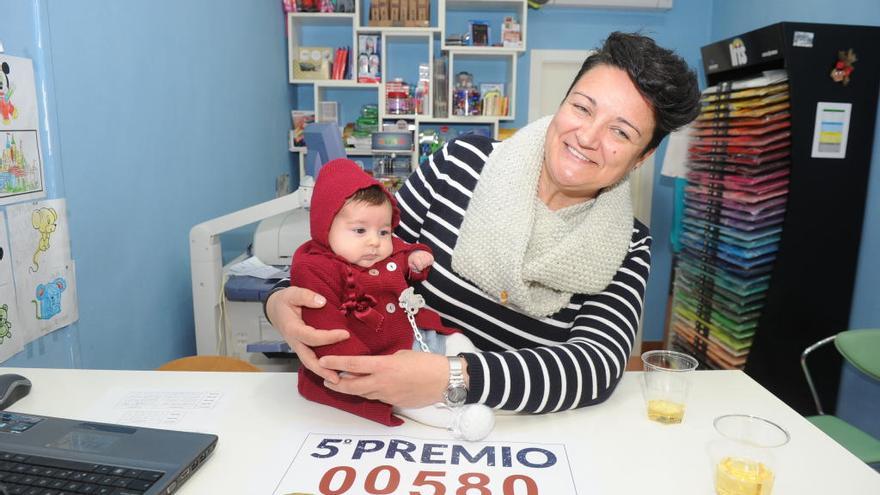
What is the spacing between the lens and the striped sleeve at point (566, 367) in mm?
1046

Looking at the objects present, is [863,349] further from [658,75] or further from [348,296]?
[348,296]

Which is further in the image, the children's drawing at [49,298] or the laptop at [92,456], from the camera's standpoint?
the children's drawing at [49,298]

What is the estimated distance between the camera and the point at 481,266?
1318mm

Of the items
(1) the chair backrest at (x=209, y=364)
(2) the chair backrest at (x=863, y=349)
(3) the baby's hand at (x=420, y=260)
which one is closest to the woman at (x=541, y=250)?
(3) the baby's hand at (x=420, y=260)

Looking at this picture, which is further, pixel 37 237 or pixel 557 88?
pixel 557 88

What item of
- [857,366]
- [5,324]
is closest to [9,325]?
[5,324]

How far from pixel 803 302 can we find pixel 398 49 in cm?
305

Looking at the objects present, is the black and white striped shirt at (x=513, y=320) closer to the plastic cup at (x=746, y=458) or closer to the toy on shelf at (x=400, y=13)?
the plastic cup at (x=746, y=458)

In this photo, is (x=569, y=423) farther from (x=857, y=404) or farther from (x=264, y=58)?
(x=264, y=58)

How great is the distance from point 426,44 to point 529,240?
10.8ft

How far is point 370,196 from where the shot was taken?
1161 millimetres

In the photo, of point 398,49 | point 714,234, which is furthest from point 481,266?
point 398,49

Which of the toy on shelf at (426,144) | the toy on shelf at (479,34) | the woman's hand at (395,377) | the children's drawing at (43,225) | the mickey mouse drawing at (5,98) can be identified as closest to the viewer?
the woman's hand at (395,377)

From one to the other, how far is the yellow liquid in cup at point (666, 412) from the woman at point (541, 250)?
9 centimetres
